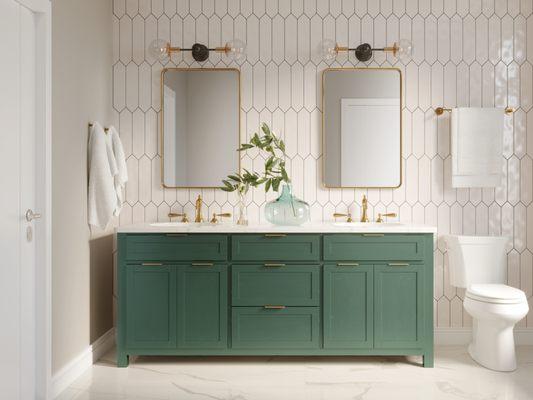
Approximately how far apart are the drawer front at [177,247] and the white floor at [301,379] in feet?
2.27

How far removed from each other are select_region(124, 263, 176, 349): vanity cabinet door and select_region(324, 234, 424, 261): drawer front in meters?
1.01

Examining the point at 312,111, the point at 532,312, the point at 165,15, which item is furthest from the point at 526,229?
the point at 165,15

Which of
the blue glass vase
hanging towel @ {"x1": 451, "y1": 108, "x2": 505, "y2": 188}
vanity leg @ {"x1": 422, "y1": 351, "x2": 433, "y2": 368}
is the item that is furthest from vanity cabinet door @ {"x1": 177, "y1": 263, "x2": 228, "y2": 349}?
hanging towel @ {"x1": 451, "y1": 108, "x2": 505, "y2": 188}

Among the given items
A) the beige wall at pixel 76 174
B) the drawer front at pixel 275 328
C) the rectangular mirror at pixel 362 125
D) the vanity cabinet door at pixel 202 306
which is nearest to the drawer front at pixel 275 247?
the vanity cabinet door at pixel 202 306

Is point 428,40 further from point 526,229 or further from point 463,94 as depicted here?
point 526,229

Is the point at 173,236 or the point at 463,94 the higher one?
the point at 463,94

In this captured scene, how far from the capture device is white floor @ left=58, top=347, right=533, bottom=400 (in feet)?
9.00

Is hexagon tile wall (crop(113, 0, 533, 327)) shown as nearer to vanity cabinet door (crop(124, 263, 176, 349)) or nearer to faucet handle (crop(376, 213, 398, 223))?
faucet handle (crop(376, 213, 398, 223))

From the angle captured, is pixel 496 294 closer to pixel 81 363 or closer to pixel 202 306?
pixel 202 306

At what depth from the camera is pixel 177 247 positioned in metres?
3.13

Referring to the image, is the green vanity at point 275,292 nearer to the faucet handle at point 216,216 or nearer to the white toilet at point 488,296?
the white toilet at point 488,296

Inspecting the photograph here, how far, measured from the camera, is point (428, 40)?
3.65 m
